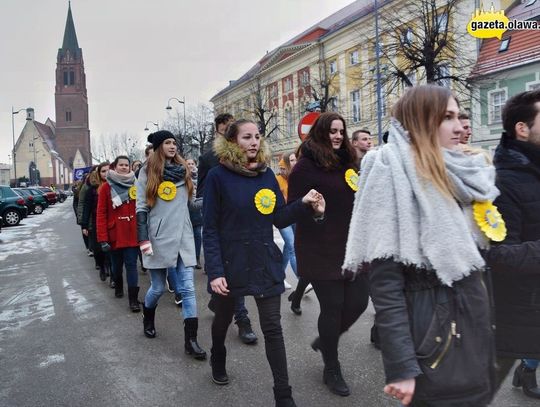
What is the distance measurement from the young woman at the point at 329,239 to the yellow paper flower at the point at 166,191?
1456 millimetres

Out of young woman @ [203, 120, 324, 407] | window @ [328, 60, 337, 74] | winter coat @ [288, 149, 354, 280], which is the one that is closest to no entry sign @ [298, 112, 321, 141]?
winter coat @ [288, 149, 354, 280]

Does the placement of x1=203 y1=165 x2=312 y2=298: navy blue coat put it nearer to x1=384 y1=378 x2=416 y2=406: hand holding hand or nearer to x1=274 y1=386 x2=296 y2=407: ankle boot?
x1=274 y1=386 x2=296 y2=407: ankle boot

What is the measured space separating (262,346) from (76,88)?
110 meters

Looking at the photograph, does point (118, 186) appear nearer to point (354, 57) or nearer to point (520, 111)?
point (520, 111)

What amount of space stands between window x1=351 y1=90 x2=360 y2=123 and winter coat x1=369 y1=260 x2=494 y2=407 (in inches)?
1616

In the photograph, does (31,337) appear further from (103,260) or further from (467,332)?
(467,332)

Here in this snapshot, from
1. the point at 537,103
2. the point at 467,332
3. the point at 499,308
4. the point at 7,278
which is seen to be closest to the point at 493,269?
the point at 499,308

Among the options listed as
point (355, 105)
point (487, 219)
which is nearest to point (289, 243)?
point (487, 219)

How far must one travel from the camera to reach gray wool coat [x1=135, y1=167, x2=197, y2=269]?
4.70 m

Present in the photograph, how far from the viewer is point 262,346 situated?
480 cm

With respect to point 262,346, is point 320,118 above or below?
above

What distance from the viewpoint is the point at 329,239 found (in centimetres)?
371

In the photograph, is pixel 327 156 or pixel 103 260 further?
pixel 103 260

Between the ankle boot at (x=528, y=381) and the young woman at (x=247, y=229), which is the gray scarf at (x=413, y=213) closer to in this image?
the young woman at (x=247, y=229)
